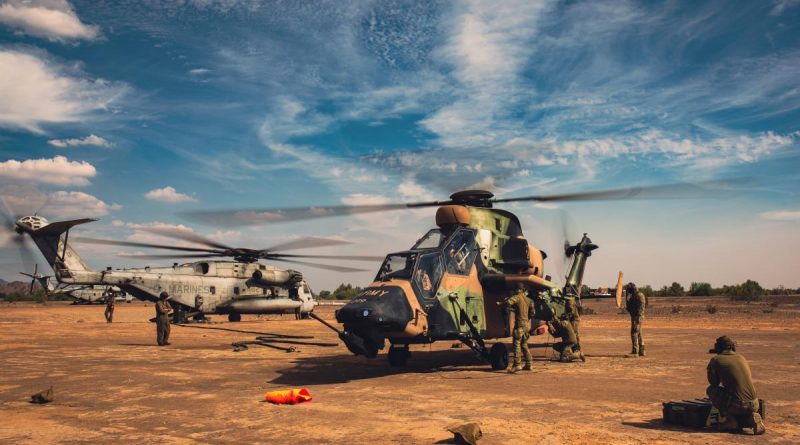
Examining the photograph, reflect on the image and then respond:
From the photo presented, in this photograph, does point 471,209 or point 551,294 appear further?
point 551,294

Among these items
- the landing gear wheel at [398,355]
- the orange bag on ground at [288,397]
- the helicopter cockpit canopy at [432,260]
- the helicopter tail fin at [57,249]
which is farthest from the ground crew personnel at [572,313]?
the helicopter tail fin at [57,249]

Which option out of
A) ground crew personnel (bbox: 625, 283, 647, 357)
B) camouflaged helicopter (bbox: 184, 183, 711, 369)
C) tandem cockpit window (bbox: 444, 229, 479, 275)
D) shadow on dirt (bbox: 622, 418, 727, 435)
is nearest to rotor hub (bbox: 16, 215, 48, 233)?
camouflaged helicopter (bbox: 184, 183, 711, 369)

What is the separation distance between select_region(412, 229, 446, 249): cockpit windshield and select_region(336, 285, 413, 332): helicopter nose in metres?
2.00

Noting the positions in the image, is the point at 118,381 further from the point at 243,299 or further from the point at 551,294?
the point at 243,299

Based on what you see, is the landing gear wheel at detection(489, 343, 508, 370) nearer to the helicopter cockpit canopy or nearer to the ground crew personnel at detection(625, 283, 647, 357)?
the helicopter cockpit canopy

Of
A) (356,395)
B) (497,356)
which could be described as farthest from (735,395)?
(497,356)

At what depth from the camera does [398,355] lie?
43.2 ft

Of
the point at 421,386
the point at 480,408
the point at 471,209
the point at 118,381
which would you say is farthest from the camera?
the point at 471,209

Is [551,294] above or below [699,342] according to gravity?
above

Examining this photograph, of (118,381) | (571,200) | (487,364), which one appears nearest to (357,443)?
(118,381)

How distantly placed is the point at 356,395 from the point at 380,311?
5.45 ft

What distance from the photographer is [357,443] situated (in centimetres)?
632

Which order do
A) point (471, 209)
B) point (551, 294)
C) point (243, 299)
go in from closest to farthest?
1. point (471, 209)
2. point (551, 294)
3. point (243, 299)

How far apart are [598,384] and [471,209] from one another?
17.0 ft
